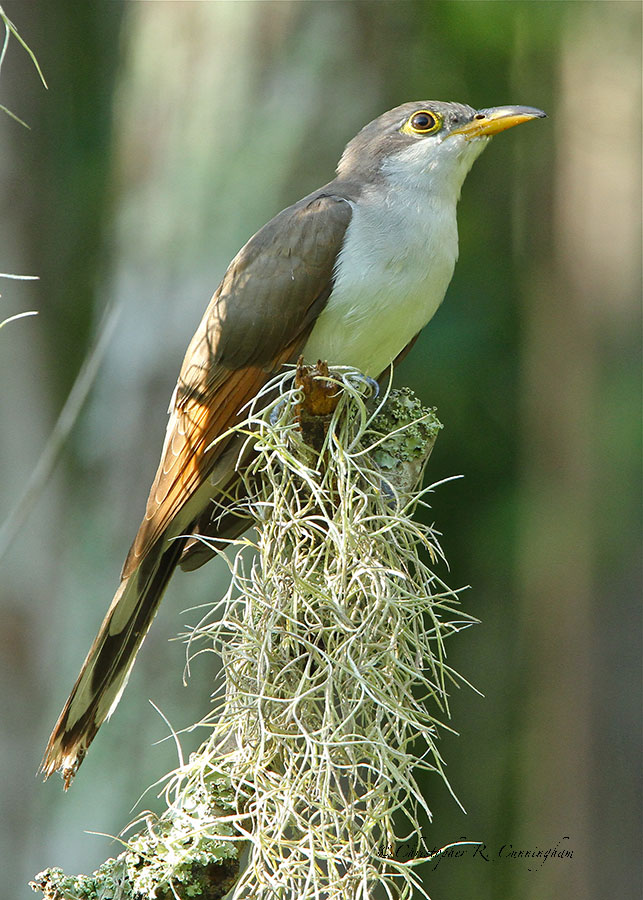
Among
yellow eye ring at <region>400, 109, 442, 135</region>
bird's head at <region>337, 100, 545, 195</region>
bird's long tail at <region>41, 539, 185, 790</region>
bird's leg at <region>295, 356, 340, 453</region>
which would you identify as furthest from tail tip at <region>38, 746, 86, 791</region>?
yellow eye ring at <region>400, 109, 442, 135</region>

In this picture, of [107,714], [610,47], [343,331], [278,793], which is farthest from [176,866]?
[610,47]

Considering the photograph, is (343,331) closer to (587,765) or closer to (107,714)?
(107,714)

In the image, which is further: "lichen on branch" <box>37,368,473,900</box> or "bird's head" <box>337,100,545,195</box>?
"bird's head" <box>337,100,545,195</box>

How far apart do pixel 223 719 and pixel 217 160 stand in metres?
3.67

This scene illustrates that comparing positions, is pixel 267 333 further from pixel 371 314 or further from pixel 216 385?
pixel 371 314

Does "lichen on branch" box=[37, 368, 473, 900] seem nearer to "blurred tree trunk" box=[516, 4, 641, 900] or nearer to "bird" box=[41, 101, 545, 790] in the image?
"bird" box=[41, 101, 545, 790]

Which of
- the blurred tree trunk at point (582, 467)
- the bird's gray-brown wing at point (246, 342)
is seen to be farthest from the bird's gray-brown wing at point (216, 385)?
the blurred tree trunk at point (582, 467)

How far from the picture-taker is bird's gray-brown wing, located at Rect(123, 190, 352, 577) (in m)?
3.40

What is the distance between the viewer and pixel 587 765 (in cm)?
670

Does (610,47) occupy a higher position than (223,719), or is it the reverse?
(610,47)

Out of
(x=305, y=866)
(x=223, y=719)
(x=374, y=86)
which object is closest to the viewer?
(x=305, y=866)

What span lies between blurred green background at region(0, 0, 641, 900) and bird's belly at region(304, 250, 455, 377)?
4.45 ft

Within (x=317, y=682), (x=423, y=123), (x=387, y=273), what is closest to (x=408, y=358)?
(x=423, y=123)

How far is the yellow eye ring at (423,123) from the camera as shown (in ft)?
12.8
